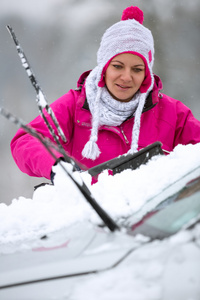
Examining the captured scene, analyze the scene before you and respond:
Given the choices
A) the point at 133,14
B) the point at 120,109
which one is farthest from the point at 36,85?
the point at 133,14

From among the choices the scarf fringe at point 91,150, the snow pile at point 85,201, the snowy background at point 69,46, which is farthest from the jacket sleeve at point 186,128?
the snowy background at point 69,46

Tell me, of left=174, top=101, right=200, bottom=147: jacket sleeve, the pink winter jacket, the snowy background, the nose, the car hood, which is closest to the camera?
the car hood

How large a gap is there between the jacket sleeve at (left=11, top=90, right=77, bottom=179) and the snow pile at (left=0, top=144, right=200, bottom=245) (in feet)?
0.72

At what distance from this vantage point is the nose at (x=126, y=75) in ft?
8.08

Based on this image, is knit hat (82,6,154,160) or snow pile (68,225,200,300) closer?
snow pile (68,225,200,300)

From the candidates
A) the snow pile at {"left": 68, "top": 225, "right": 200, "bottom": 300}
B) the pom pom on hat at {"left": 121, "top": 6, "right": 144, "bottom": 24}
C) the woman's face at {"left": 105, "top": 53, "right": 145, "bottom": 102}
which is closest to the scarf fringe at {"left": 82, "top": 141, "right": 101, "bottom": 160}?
the woman's face at {"left": 105, "top": 53, "right": 145, "bottom": 102}

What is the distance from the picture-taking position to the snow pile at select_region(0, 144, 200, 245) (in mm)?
1374

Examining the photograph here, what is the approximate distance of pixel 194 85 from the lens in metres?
9.19

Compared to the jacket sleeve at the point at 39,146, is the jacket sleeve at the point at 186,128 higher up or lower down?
lower down

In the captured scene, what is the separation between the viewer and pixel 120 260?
0.99m

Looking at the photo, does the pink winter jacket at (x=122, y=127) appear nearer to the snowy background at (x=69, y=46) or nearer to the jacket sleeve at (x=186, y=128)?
the jacket sleeve at (x=186, y=128)

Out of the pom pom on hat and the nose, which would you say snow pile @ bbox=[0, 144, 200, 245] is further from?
the pom pom on hat

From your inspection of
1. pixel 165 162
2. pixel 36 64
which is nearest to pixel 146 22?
pixel 36 64

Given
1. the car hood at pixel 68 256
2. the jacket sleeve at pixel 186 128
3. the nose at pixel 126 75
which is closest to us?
the car hood at pixel 68 256
